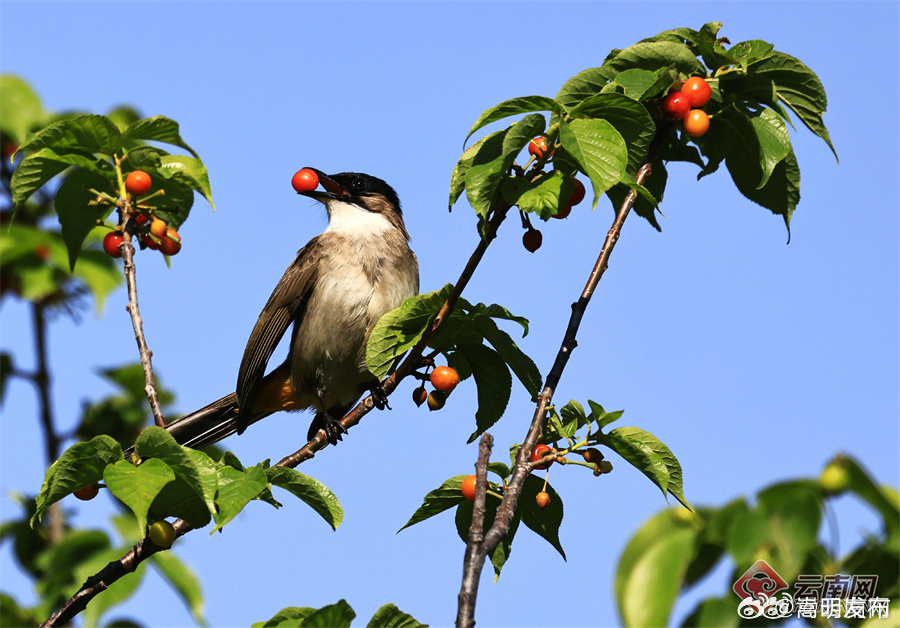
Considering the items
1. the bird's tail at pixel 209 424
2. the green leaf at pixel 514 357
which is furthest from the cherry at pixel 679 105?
the bird's tail at pixel 209 424

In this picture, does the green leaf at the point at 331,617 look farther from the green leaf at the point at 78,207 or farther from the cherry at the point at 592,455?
the green leaf at the point at 78,207

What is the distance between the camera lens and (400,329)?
11.8 ft

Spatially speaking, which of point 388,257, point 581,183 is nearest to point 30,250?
point 388,257

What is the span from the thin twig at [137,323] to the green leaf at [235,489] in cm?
80

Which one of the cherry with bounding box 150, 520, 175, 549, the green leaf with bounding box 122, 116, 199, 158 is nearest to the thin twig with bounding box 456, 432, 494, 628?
the cherry with bounding box 150, 520, 175, 549

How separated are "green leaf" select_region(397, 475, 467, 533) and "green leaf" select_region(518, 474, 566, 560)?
25 centimetres

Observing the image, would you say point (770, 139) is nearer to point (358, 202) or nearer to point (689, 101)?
point (689, 101)

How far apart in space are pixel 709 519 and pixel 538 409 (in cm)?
156

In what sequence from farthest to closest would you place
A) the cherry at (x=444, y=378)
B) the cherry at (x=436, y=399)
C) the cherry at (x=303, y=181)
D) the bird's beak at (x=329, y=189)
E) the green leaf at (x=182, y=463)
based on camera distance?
the bird's beak at (x=329, y=189), the cherry at (x=303, y=181), the cherry at (x=436, y=399), the cherry at (x=444, y=378), the green leaf at (x=182, y=463)

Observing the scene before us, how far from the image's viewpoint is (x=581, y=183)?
12.3ft

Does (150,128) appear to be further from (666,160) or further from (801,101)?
(801,101)

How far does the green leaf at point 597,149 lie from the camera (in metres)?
2.99

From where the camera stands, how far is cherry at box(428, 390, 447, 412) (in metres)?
4.00

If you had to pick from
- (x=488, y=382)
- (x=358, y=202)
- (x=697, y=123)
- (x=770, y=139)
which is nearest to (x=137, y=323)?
(x=488, y=382)
